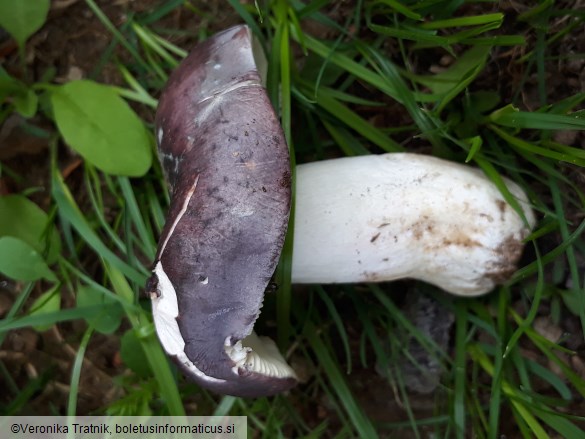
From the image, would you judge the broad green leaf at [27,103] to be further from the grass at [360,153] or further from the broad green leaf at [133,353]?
the broad green leaf at [133,353]

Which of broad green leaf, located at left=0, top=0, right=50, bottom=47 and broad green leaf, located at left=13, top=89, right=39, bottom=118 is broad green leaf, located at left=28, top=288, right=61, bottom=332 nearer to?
broad green leaf, located at left=13, top=89, right=39, bottom=118

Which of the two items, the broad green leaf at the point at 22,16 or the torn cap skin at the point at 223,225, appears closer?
the torn cap skin at the point at 223,225

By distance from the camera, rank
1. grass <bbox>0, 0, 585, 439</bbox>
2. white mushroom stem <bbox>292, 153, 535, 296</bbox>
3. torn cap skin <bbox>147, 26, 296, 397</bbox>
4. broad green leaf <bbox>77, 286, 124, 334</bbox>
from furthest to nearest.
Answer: broad green leaf <bbox>77, 286, 124, 334</bbox>
grass <bbox>0, 0, 585, 439</bbox>
white mushroom stem <bbox>292, 153, 535, 296</bbox>
torn cap skin <bbox>147, 26, 296, 397</bbox>

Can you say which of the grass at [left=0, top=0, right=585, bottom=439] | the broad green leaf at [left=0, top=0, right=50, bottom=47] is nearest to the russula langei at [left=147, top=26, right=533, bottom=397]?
the grass at [left=0, top=0, right=585, bottom=439]

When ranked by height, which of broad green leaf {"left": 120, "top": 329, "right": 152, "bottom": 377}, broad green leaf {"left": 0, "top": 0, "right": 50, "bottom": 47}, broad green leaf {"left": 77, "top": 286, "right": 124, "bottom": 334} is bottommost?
broad green leaf {"left": 120, "top": 329, "right": 152, "bottom": 377}

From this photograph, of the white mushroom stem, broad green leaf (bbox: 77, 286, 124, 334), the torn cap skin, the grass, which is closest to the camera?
the torn cap skin

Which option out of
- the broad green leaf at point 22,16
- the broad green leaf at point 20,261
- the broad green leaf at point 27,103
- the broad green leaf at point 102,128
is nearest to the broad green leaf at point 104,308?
the broad green leaf at point 20,261

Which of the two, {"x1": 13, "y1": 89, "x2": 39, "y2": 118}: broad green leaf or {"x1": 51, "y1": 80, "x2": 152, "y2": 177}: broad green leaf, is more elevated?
{"x1": 13, "y1": 89, "x2": 39, "y2": 118}: broad green leaf
